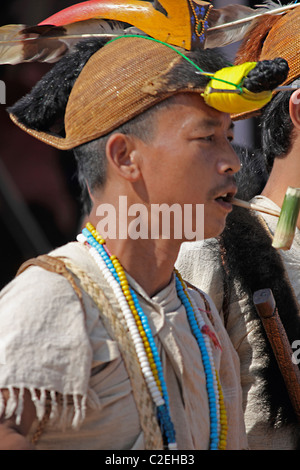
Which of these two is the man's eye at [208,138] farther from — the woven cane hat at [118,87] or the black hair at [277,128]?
the black hair at [277,128]

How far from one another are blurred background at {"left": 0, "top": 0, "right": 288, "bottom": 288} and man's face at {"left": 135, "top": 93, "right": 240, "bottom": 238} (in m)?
1.52

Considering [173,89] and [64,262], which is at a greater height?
[173,89]

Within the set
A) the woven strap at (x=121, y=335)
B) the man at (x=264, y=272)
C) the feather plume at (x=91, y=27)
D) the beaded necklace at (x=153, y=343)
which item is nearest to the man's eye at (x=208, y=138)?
the feather plume at (x=91, y=27)

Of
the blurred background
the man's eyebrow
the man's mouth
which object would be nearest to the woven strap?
the man's mouth

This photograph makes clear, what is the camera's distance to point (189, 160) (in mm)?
2219

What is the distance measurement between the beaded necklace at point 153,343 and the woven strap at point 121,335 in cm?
2

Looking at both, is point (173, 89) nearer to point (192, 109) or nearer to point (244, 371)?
point (192, 109)

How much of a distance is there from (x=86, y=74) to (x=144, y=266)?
0.64m

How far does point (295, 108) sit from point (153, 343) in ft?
4.60

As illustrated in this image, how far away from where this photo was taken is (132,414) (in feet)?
6.61

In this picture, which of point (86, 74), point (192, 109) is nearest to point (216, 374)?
point (192, 109)

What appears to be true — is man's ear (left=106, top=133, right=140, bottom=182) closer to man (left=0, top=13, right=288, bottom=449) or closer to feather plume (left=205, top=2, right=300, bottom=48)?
man (left=0, top=13, right=288, bottom=449)

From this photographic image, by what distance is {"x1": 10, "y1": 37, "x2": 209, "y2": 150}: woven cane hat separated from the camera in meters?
2.23
